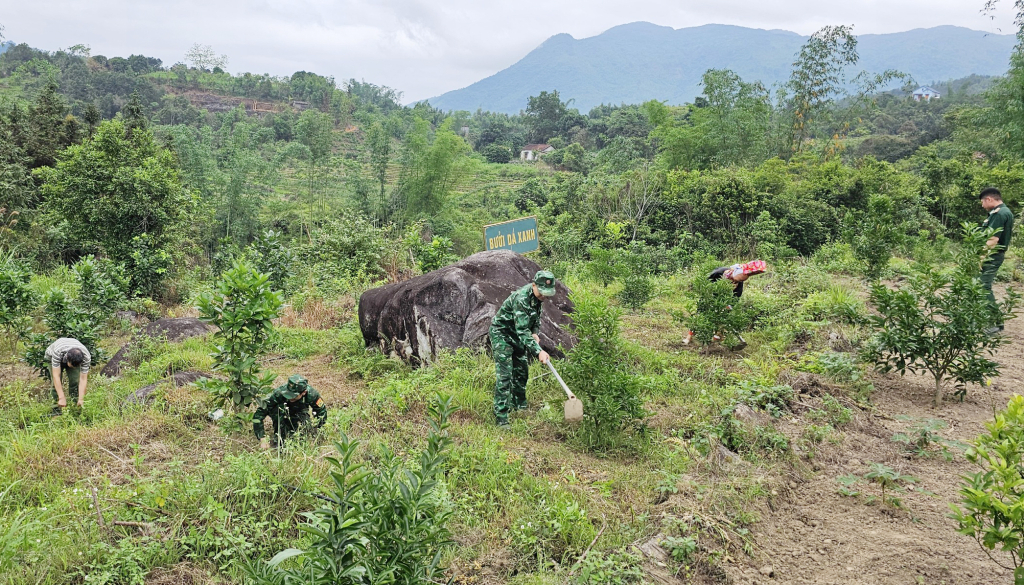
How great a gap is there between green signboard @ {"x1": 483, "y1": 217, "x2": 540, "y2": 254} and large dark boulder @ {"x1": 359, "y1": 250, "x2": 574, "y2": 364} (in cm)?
190

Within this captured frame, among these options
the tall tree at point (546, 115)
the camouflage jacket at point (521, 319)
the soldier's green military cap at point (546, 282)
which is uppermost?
the tall tree at point (546, 115)

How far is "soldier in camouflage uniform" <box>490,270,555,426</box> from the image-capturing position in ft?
17.6

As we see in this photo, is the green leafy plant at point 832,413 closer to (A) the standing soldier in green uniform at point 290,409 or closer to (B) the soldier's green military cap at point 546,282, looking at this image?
(B) the soldier's green military cap at point 546,282

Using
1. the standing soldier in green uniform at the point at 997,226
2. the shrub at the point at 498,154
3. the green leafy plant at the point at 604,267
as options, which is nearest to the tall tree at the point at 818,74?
the green leafy plant at the point at 604,267

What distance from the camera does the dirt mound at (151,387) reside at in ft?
19.6

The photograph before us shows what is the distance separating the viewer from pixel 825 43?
2594 centimetres

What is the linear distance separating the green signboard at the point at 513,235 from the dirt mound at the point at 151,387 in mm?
4744

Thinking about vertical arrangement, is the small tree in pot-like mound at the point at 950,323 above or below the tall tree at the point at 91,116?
below

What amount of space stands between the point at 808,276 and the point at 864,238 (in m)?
1.27

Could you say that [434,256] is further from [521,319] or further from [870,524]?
[870,524]

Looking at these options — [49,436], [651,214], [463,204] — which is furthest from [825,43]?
[49,436]

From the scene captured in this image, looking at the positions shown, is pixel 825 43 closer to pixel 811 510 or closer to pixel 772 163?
pixel 772 163

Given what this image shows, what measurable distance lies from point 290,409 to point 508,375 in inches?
73.7

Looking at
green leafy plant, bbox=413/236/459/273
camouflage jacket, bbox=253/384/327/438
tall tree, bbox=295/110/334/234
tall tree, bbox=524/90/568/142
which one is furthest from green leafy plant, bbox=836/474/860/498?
tall tree, bbox=524/90/568/142
